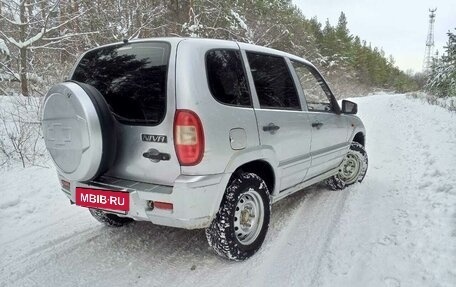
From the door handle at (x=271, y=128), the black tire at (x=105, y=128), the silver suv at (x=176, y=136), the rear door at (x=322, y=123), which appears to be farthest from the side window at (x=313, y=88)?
the black tire at (x=105, y=128)

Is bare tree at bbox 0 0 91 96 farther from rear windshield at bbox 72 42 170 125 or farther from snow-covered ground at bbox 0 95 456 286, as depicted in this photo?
rear windshield at bbox 72 42 170 125

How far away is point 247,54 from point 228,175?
1129mm

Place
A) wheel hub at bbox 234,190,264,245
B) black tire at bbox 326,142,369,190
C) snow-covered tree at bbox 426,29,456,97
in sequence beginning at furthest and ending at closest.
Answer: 1. snow-covered tree at bbox 426,29,456,97
2. black tire at bbox 326,142,369,190
3. wheel hub at bbox 234,190,264,245

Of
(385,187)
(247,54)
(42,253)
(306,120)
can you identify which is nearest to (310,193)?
(385,187)

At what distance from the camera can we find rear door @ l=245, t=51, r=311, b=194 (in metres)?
3.13

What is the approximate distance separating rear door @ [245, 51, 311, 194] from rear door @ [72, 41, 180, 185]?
816mm

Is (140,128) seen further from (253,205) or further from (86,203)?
(253,205)

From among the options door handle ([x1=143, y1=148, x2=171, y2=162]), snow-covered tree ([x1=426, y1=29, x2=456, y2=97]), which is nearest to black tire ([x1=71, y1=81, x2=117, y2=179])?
door handle ([x1=143, y1=148, x2=171, y2=162])

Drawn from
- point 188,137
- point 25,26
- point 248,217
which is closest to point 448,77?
point 25,26

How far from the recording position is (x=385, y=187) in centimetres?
502

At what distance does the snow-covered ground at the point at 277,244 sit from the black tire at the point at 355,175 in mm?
115

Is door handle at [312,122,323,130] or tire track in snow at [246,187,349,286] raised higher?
door handle at [312,122,323,130]

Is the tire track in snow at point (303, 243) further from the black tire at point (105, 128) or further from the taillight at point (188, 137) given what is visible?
the black tire at point (105, 128)

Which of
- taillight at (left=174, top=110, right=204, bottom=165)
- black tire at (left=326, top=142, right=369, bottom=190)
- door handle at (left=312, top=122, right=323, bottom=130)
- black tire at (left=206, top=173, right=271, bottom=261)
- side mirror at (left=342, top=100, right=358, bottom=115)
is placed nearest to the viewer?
taillight at (left=174, top=110, right=204, bottom=165)
